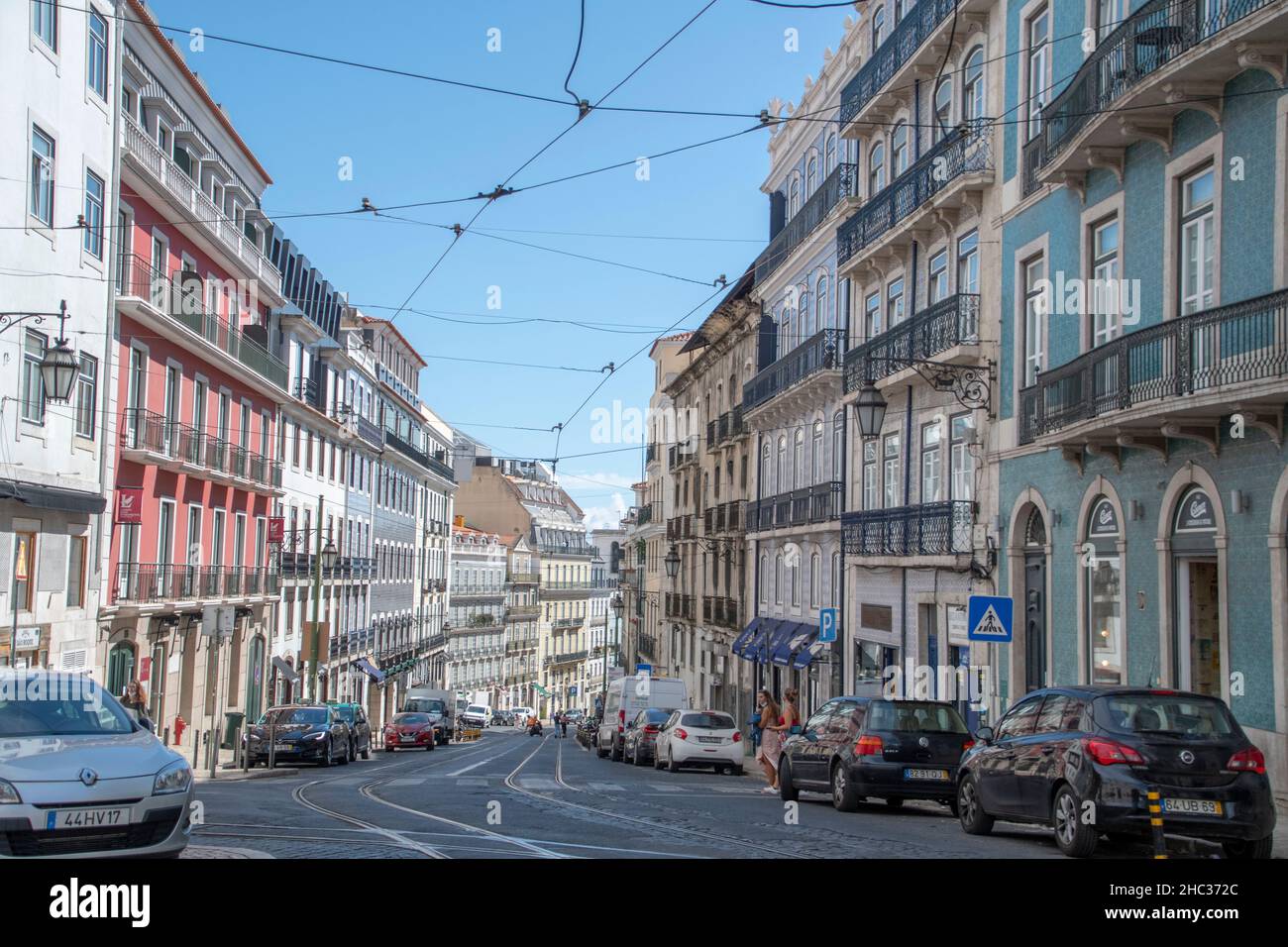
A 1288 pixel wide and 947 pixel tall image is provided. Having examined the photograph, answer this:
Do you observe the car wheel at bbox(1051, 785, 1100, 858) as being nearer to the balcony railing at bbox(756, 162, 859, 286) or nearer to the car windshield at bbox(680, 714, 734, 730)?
the car windshield at bbox(680, 714, 734, 730)

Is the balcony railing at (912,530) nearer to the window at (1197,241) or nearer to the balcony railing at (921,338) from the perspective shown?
the balcony railing at (921,338)

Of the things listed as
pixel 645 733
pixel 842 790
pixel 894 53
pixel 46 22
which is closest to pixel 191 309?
pixel 46 22

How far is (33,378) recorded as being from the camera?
2462 centimetres

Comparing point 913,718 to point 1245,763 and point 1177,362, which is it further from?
point 1245,763

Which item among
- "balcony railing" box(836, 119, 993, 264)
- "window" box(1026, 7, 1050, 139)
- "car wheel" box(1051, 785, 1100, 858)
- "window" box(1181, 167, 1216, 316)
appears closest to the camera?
"car wheel" box(1051, 785, 1100, 858)

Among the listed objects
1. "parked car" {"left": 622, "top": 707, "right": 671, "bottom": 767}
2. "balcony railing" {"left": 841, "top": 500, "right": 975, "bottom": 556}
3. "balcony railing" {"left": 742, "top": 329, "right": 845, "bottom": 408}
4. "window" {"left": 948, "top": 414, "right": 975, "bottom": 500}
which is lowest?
"parked car" {"left": 622, "top": 707, "right": 671, "bottom": 767}

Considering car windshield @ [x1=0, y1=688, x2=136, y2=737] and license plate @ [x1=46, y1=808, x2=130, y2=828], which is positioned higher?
car windshield @ [x1=0, y1=688, x2=136, y2=737]

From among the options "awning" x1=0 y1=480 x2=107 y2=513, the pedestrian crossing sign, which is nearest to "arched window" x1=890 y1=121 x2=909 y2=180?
the pedestrian crossing sign

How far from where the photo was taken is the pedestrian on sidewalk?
859 inches

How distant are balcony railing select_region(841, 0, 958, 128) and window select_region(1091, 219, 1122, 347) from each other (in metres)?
7.35

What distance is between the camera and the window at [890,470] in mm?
28516

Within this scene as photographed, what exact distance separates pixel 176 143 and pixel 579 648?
9395cm

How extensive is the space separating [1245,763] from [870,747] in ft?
19.7

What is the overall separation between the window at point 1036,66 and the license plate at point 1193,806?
530 inches
